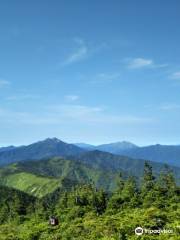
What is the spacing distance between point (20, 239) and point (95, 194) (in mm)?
66455

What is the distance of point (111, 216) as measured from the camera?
133625 millimetres

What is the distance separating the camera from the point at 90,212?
501 ft

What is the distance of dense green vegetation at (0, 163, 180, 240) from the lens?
97312 mm

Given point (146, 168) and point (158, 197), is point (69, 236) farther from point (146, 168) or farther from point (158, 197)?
point (146, 168)

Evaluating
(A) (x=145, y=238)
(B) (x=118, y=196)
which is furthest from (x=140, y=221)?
(B) (x=118, y=196)

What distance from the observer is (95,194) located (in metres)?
176

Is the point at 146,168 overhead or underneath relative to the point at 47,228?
overhead

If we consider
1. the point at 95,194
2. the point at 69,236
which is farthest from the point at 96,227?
the point at 95,194

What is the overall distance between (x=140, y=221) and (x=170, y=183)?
74.7 meters

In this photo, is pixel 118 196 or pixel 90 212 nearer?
pixel 90 212

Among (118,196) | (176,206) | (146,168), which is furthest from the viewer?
(146,168)

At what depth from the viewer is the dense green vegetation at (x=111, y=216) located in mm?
97312

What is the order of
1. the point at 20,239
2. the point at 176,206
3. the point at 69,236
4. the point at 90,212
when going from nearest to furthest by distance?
the point at 69,236
the point at 20,239
the point at 176,206
the point at 90,212

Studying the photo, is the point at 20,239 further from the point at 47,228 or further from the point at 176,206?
the point at 176,206
